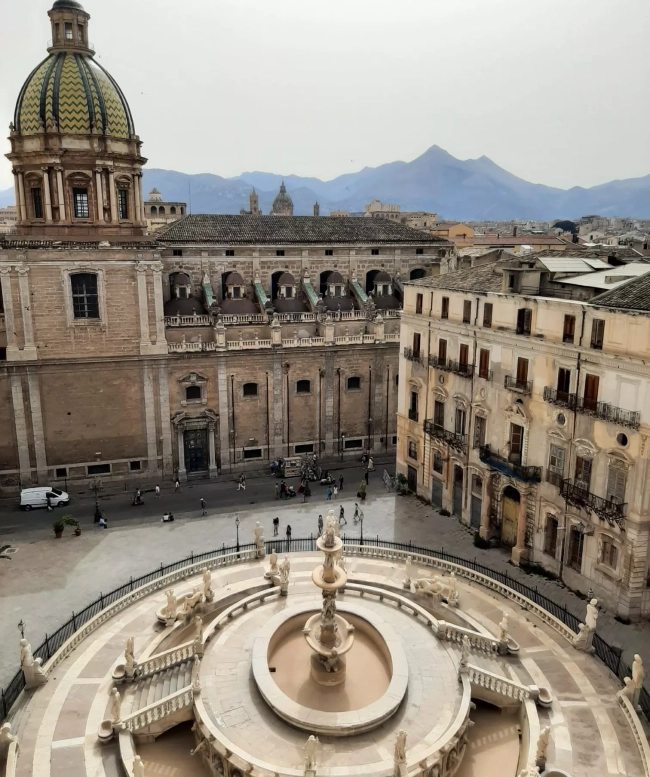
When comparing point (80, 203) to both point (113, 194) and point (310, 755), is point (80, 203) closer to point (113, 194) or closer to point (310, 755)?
point (113, 194)

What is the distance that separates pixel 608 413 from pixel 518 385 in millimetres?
5235

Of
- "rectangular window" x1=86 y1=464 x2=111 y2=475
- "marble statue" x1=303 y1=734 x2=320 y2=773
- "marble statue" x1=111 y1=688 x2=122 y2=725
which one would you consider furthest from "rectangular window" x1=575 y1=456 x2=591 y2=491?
"rectangular window" x1=86 y1=464 x2=111 y2=475

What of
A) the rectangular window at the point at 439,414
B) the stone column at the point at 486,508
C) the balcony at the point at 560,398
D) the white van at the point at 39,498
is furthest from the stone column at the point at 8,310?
the balcony at the point at 560,398

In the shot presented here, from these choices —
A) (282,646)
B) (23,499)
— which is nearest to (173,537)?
(23,499)

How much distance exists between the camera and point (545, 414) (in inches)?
1142

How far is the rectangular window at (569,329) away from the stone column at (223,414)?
907 inches

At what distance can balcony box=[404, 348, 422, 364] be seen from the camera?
3791 cm

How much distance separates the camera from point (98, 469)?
4153 centimetres

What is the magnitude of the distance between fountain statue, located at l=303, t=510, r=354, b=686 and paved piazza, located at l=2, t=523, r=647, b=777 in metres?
2.14

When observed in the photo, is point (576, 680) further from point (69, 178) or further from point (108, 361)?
point (69, 178)

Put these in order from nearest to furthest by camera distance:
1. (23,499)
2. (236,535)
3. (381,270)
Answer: (236,535) → (23,499) → (381,270)

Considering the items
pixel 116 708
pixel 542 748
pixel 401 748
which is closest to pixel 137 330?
pixel 116 708

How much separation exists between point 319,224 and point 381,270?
6.30m

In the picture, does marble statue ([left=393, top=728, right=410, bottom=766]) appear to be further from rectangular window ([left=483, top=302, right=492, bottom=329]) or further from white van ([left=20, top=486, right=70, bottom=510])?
white van ([left=20, top=486, right=70, bottom=510])
